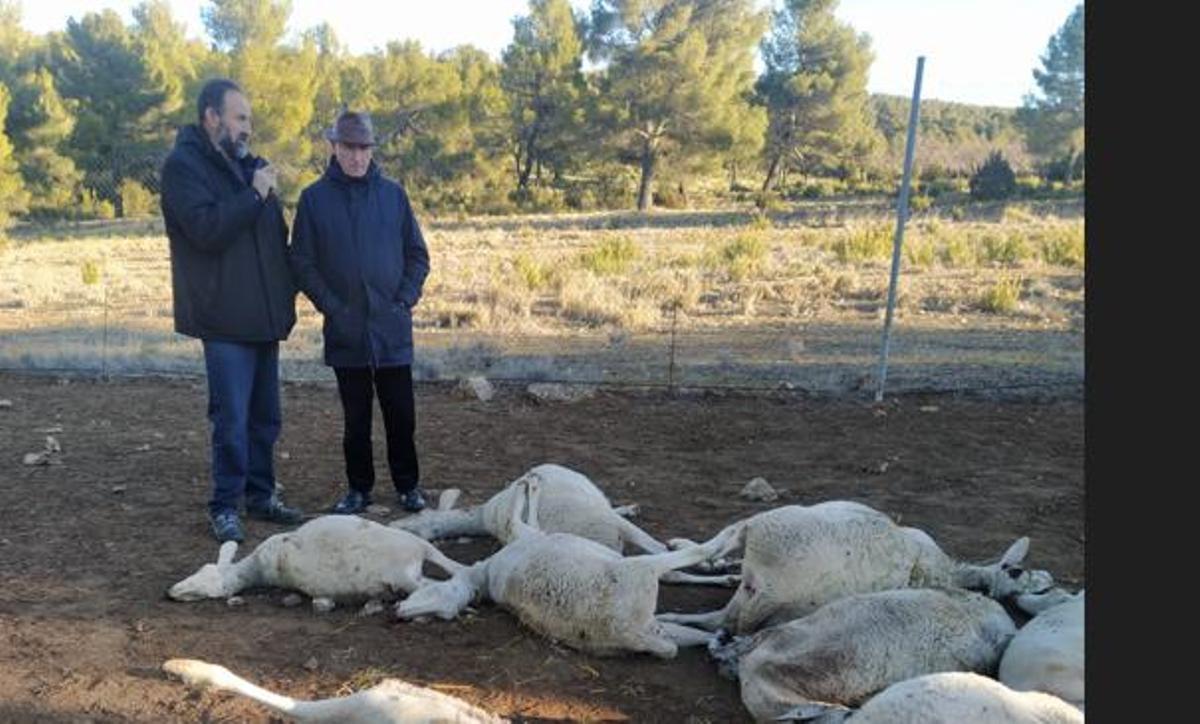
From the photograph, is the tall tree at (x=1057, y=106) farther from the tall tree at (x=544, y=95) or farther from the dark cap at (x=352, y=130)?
the dark cap at (x=352, y=130)

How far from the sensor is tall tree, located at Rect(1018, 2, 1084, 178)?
40281 millimetres

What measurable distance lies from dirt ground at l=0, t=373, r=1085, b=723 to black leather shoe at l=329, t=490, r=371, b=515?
0.85 feet

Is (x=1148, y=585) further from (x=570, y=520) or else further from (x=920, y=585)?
A: (x=570, y=520)

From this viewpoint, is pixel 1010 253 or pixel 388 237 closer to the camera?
pixel 388 237

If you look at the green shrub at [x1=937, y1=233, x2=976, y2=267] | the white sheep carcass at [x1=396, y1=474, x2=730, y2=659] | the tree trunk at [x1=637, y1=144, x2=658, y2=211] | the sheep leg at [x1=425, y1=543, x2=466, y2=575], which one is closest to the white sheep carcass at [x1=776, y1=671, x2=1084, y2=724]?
the white sheep carcass at [x1=396, y1=474, x2=730, y2=659]

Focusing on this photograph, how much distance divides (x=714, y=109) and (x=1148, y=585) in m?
38.4

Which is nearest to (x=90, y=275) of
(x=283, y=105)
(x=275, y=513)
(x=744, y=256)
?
(x=744, y=256)

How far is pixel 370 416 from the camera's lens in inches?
232

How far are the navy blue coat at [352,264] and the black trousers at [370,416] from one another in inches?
5.1

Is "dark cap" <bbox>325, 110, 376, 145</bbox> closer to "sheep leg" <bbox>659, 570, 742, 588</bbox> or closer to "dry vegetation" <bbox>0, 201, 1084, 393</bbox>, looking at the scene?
"sheep leg" <bbox>659, 570, 742, 588</bbox>

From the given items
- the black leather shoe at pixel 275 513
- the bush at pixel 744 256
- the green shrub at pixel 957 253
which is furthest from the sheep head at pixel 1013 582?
the green shrub at pixel 957 253

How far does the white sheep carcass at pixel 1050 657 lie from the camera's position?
10.2 ft

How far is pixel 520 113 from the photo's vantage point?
39.7 m

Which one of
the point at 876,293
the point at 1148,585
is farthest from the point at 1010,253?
the point at 1148,585
